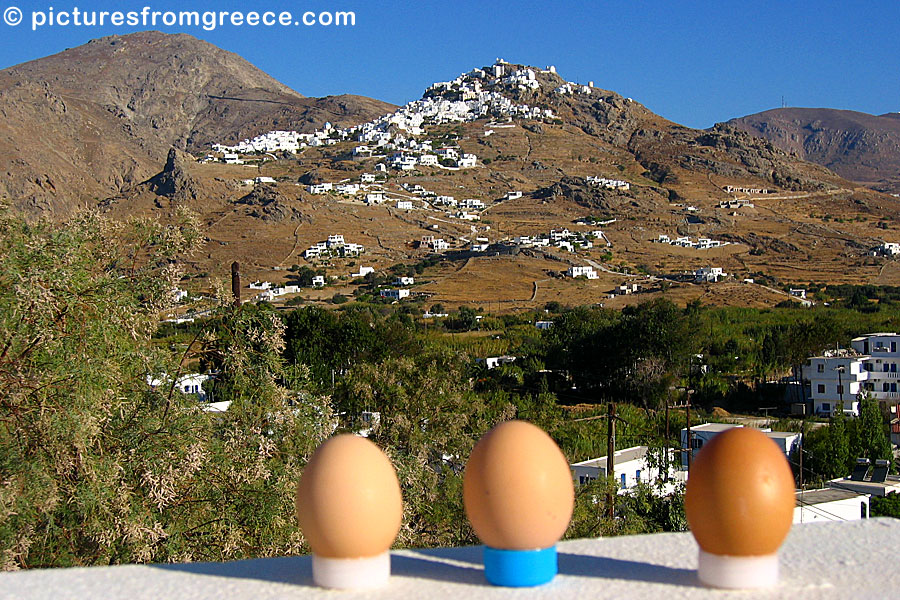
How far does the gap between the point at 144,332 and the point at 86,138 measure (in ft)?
388

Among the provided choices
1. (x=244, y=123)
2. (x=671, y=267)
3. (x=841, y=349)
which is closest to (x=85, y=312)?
(x=841, y=349)

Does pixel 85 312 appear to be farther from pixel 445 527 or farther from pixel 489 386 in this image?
pixel 489 386

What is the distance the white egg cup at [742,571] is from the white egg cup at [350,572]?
1.11 metres

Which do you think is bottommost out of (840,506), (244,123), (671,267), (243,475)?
(840,506)

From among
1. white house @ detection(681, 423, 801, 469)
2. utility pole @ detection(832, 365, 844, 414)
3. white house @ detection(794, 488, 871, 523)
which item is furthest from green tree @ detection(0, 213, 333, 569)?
utility pole @ detection(832, 365, 844, 414)

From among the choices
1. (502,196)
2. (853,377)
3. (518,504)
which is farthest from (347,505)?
(502,196)

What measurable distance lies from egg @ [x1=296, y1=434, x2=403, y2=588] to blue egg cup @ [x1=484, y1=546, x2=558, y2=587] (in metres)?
0.36

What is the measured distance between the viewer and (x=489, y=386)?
3159 centimetres

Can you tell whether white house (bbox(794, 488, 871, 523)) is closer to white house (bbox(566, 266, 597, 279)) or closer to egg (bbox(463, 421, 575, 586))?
egg (bbox(463, 421, 575, 586))

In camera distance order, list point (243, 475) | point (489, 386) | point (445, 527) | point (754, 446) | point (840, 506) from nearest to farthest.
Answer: point (754, 446)
point (243, 475)
point (445, 527)
point (840, 506)
point (489, 386)

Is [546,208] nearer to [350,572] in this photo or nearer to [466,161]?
[466,161]

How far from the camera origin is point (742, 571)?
2854 millimetres

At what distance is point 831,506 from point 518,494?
44.4ft

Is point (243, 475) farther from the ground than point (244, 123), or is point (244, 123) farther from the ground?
point (244, 123)
